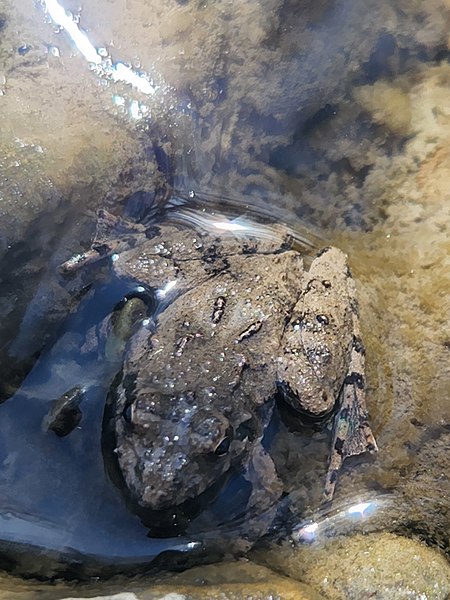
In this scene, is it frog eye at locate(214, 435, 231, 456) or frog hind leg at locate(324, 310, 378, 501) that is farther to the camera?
frog hind leg at locate(324, 310, 378, 501)

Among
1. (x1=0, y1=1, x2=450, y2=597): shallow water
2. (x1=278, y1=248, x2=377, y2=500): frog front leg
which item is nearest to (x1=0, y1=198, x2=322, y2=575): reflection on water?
(x1=0, y1=1, x2=450, y2=597): shallow water

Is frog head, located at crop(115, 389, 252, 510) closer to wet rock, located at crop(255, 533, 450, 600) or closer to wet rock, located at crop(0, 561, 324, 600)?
wet rock, located at crop(0, 561, 324, 600)

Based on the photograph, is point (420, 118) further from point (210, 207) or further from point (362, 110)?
point (210, 207)

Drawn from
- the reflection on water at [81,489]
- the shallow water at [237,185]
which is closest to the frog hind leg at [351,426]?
the shallow water at [237,185]

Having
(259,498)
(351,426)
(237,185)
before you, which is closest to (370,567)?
(259,498)

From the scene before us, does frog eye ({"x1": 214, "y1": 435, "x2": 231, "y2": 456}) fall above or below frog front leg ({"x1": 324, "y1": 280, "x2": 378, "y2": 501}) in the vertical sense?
below

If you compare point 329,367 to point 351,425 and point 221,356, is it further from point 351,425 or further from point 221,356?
point 221,356
